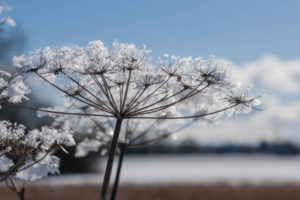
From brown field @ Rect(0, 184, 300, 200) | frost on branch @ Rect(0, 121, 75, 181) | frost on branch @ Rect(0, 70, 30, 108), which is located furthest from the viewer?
brown field @ Rect(0, 184, 300, 200)

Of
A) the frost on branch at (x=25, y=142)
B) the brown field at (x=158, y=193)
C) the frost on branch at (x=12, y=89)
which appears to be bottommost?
the brown field at (x=158, y=193)

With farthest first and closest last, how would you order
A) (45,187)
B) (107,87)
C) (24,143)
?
(45,187) < (107,87) < (24,143)

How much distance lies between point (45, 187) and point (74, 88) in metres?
12.0

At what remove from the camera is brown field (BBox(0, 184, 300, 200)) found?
43.3 feet

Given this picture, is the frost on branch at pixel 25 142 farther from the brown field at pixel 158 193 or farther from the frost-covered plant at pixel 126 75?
the brown field at pixel 158 193

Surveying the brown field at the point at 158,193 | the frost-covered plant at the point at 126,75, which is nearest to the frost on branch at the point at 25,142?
the frost-covered plant at the point at 126,75

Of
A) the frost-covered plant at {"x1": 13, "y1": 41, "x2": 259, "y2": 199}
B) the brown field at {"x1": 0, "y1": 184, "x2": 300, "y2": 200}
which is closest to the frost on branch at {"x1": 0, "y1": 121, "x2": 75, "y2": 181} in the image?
the frost-covered plant at {"x1": 13, "y1": 41, "x2": 259, "y2": 199}

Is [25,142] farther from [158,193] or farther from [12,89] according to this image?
[158,193]

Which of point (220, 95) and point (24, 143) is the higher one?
point (220, 95)

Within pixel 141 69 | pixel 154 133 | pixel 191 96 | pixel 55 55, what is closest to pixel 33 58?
pixel 55 55

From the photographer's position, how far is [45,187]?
1516cm

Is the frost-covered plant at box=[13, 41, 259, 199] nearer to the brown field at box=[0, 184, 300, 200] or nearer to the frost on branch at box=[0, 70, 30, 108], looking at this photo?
the frost on branch at box=[0, 70, 30, 108]

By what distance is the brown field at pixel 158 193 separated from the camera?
13.2 metres

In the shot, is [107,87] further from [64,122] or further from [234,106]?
[64,122]
